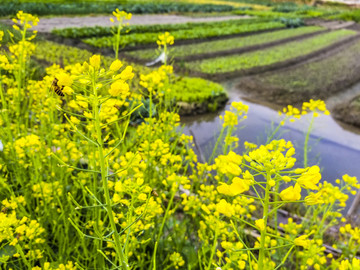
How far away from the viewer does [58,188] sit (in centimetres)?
203

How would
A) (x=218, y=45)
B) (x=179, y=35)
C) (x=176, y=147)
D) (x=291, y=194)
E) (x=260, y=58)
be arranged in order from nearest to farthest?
(x=291, y=194)
(x=176, y=147)
(x=260, y=58)
(x=218, y=45)
(x=179, y=35)

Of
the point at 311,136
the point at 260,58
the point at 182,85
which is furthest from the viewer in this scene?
the point at 260,58

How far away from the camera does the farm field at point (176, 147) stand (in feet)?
3.59

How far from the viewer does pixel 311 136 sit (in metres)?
5.75

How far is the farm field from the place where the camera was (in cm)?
109

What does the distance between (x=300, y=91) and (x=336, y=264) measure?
6853 millimetres

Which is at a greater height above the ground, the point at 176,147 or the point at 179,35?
the point at 179,35

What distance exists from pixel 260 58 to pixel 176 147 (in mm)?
7962

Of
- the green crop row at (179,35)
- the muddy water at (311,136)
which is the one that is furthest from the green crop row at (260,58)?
the muddy water at (311,136)

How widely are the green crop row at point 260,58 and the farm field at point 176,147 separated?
84mm

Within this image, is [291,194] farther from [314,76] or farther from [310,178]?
[314,76]

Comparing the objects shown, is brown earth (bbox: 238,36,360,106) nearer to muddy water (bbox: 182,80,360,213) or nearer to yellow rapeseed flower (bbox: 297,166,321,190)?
muddy water (bbox: 182,80,360,213)

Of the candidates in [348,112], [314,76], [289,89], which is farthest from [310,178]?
[314,76]

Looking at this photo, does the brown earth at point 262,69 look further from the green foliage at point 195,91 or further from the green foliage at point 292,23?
the green foliage at point 292,23
